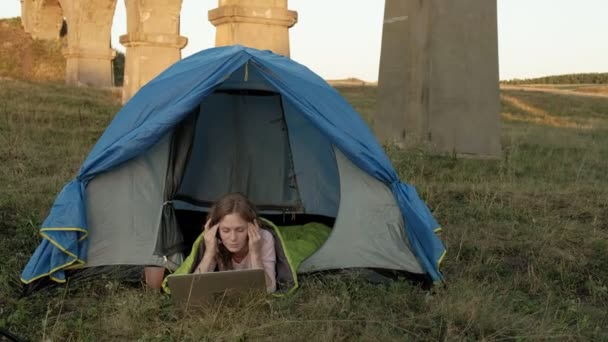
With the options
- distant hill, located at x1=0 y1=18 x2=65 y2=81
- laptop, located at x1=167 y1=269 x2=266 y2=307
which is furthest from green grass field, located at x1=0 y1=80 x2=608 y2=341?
distant hill, located at x1=0 y1=18 x2=65 y2=81

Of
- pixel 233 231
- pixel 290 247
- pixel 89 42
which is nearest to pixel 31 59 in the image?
pixel 89 42

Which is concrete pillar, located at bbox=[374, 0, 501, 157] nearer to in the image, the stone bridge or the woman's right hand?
the stone bridge

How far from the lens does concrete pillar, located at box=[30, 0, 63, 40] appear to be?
29.1 metres

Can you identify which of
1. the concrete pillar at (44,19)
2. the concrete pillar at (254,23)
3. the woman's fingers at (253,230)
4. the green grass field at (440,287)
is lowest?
the green grass field at (440,287)

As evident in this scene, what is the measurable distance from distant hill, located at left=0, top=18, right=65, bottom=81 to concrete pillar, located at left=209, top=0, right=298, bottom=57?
58.0 feet

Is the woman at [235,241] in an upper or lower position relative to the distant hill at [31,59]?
lower

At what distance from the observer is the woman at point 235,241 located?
4293mm

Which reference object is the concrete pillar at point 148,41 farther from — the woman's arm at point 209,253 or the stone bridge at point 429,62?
the woman's arm at point 209,253

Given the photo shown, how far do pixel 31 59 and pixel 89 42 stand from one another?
692cm

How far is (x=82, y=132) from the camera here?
11336 millimetres

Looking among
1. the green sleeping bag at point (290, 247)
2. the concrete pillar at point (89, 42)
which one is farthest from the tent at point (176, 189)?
the concrete pillar at point (89, 42)

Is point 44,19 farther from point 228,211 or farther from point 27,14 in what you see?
point 228,211

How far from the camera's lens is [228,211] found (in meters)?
4.29

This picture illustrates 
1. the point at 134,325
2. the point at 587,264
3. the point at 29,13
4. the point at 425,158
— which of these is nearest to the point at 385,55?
the point at 425,158
